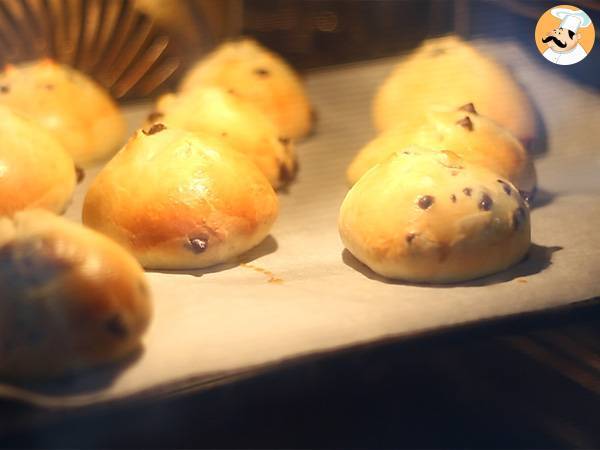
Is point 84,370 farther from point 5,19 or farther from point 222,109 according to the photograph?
point 222,109

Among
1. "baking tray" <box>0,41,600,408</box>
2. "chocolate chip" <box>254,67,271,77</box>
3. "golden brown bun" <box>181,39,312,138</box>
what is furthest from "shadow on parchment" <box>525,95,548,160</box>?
"chocolate chip" <box>254,67,271,77</box>

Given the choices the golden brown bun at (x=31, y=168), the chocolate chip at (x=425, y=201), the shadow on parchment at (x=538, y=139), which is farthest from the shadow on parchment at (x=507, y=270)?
the golden brown bun at (x=31, y=168)

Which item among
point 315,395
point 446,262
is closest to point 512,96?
point 446,262

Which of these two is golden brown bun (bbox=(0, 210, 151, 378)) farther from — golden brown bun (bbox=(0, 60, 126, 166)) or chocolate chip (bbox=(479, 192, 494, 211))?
chocolate chip (bbox=(479, 192, 494, 211))

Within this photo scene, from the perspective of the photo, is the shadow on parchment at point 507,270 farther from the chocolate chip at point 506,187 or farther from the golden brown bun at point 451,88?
the golden brown bun at point 451,88

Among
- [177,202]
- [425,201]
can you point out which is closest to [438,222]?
[425,201]
